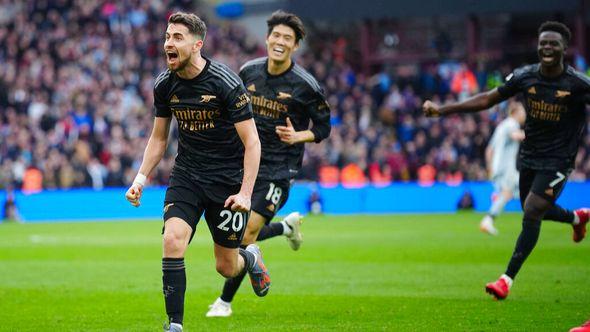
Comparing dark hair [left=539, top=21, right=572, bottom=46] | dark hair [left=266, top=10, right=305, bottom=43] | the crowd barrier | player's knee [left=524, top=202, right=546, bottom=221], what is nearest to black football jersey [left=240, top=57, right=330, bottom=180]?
dark hair [left=266, top=10, right=305, bottom=43]

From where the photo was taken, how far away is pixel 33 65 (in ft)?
121

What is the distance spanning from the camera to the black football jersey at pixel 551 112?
38.2 feet

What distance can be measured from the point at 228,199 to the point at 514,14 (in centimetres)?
3039

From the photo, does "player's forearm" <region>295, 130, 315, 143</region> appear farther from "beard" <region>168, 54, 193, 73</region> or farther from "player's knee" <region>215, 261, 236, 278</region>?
"beard" <region>168, 54, 193, 73</region>

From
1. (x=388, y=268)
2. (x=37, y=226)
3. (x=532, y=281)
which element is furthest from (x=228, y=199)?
(x=37, y=226)

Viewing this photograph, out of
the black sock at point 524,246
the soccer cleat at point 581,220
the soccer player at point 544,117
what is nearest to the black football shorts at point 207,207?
the soccer player at point 544,117

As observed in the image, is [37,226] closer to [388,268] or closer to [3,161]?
[3,161]

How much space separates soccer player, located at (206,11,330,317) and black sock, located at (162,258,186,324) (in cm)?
241

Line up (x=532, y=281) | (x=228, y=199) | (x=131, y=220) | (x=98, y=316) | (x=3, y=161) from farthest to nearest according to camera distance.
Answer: (x=3, y=161) → (x=131, y=220) → (x=532, y=281) → (x=98, y=316) → (x=228, y=199)

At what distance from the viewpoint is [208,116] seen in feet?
29.7

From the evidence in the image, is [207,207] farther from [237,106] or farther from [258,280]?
[258,280]

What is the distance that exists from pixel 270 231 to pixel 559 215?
3493mm

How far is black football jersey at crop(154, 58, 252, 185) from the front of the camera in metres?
8.98

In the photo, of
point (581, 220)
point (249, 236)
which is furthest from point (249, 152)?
point (581, 220)
